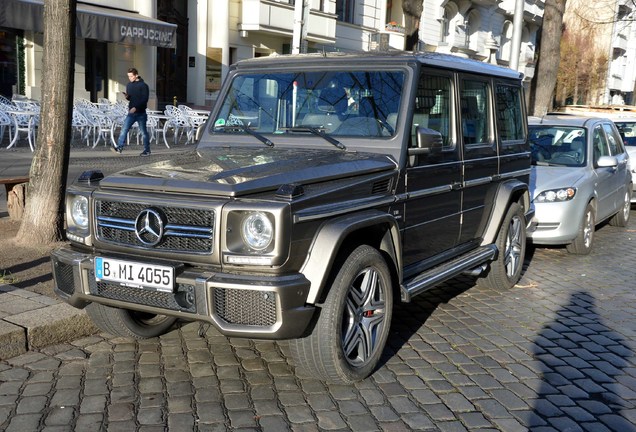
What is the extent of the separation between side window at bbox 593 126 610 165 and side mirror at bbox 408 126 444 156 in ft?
16.0

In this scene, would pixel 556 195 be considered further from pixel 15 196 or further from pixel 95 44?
pixel 95 44

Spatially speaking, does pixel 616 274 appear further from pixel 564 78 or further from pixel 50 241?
pixel 564 78

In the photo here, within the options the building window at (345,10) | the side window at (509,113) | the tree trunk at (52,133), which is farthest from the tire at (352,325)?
the building window at (345,10)

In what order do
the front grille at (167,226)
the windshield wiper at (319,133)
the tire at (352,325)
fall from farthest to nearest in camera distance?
the windshield wiper at (319,133) → the tire at (352,325) → the front grille at (167,226)

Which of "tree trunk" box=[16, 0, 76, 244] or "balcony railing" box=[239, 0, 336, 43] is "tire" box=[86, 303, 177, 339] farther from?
"balcony railing" box=[239, 0, 336, 43]

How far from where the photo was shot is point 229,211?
11.9ft

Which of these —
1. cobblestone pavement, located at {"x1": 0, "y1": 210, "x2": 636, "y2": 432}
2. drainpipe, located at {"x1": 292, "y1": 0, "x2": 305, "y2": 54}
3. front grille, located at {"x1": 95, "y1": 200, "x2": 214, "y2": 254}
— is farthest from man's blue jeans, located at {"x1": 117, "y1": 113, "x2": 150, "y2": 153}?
front grille, located at {"x1": 95, "y1": 200, "x2": 214, "y2": 254}

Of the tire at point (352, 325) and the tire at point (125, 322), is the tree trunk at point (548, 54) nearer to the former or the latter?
the tire at point (352, 325)

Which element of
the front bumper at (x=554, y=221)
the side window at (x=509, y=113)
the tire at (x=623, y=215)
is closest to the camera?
the side window at (x=509, y=113)

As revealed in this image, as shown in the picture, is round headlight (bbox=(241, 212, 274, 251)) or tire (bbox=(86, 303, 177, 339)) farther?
tire (bbox=(86, 303, 177, 339))

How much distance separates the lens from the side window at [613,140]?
9.73m

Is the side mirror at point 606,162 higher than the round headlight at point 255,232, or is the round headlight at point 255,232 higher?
the side mirror at point 606,162

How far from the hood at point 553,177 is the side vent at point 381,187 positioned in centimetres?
405

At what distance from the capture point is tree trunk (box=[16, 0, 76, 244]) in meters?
6.66
